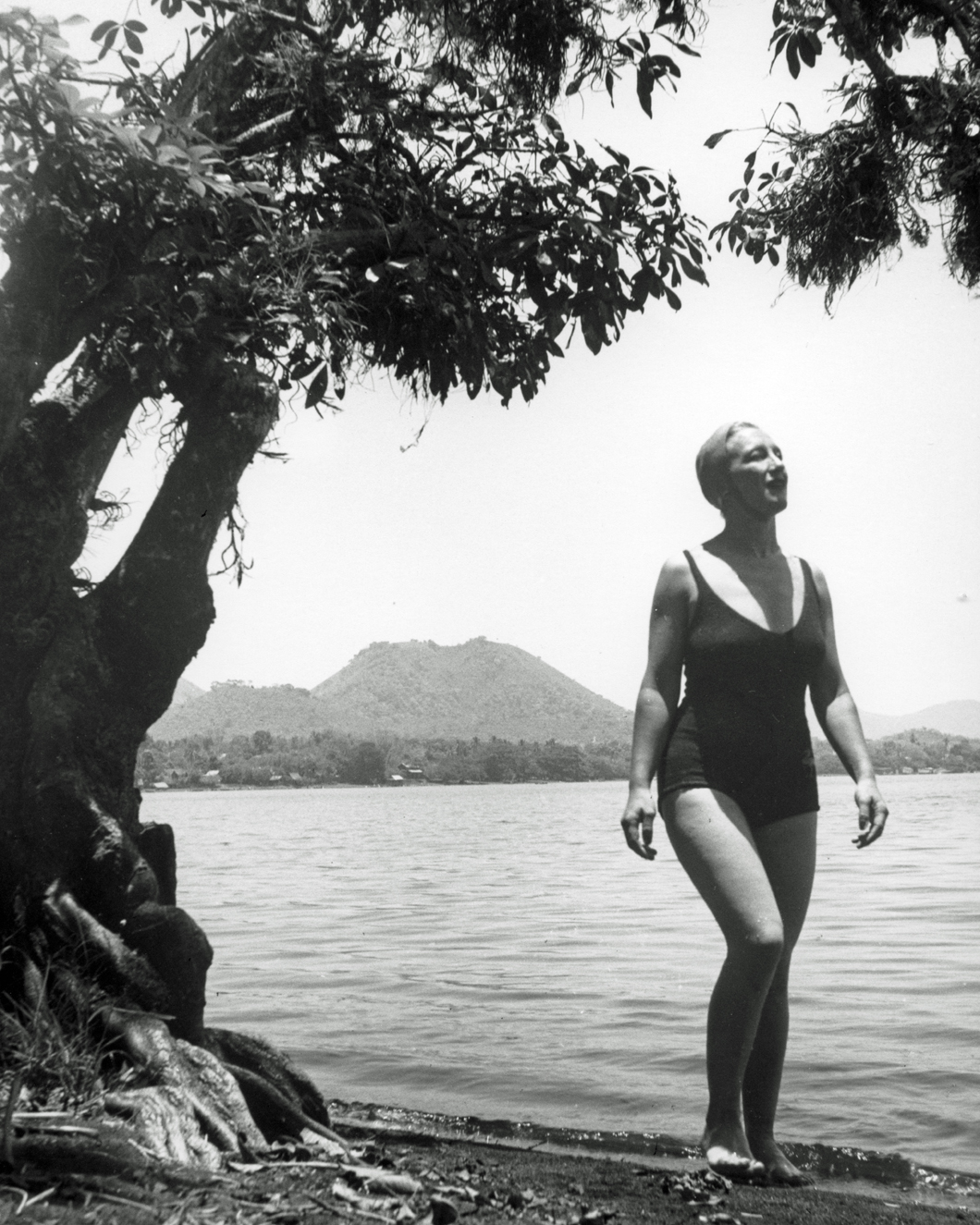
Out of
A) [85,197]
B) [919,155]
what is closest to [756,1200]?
[85,197]

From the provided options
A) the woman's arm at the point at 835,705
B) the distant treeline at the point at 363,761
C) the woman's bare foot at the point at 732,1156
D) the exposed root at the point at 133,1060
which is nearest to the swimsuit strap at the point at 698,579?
the woman's arm at the point at 835,705

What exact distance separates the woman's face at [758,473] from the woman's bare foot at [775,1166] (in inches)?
79.5

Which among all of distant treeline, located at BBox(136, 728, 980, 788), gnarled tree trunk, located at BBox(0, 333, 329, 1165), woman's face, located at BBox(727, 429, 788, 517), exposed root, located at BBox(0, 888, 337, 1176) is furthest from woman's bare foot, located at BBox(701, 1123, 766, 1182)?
distant treeline, located at BBox(136, 728, 980, 788)

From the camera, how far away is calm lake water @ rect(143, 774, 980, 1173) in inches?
239

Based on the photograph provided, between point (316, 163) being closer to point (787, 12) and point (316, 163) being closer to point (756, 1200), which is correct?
point (787, 12)

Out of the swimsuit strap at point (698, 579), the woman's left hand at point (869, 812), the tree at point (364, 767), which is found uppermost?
the swimsuit strap at point (698, 579)

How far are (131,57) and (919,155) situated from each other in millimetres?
3182

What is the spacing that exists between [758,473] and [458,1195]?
240 cm

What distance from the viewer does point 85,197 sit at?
14.0ft

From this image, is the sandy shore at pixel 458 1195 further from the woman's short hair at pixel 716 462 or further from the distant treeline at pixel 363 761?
the distant treeline at pixel 363 761

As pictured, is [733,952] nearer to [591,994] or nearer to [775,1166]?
[775,1166]

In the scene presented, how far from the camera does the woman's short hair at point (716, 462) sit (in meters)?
4.45

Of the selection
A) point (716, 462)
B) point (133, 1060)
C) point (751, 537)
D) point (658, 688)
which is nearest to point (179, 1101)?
point (133, 1060)

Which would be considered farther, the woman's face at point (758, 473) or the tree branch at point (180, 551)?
the tree branch at point (180, 551)
